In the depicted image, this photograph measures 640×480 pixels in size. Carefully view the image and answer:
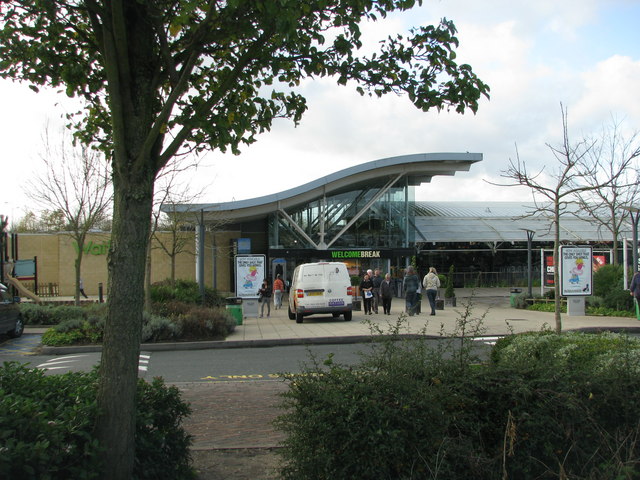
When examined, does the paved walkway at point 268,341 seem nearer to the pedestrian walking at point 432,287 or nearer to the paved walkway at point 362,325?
the paved walkway at point 362,325

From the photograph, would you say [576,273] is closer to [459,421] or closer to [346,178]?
[346,178]

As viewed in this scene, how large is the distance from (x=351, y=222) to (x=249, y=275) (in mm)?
15501

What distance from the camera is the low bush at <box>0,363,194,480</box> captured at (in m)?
3.02

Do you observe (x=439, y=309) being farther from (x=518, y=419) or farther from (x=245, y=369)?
(x=518, y=419)

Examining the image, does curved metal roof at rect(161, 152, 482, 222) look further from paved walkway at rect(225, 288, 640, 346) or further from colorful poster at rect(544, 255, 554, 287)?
paved walkway at rect(225, 288, 640, 346)

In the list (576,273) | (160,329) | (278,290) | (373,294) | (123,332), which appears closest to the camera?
(123,332)

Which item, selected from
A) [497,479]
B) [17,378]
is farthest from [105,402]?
[497,479]

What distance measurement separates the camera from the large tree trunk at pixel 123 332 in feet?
12.0

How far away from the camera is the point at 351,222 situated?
116 ft

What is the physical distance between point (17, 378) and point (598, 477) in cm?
407

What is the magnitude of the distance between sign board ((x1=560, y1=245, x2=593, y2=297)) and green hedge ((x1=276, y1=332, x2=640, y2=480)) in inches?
662

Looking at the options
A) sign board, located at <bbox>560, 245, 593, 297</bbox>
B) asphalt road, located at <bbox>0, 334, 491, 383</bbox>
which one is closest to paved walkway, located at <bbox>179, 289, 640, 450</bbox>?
asphalt road, located at <bbox>0, 334, 491, 383</bbox>

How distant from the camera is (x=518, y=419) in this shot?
3.84 meters

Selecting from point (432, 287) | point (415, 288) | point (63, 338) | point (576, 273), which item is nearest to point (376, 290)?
point (415, 288)
